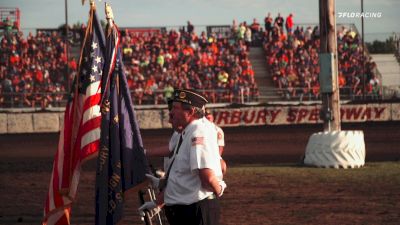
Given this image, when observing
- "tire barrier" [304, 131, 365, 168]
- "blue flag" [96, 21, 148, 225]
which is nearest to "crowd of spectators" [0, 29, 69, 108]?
"tire barrier" [304, 131, 365, 168]

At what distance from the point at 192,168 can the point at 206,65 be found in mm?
33561

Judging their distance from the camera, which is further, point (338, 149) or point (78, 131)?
point (338, 149)

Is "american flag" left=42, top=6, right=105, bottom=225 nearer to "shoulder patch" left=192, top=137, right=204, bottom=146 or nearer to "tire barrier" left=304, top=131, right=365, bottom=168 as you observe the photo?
"shoulder patch" left=192, top=137, right=204, bottom=146

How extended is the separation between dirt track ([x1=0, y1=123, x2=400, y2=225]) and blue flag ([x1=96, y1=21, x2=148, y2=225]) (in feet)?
15.6

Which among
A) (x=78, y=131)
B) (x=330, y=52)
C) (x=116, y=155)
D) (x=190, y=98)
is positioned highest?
(x=330, y=52)

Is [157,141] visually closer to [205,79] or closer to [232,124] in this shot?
[232,124]

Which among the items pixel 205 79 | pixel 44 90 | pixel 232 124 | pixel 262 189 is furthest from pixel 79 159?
pixel 205 79

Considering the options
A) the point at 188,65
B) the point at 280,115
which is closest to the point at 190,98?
the point at 280,115

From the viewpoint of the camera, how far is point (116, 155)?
7.39 meters

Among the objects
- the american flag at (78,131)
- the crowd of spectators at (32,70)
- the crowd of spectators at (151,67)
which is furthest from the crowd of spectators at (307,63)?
the american flag at (78,131)

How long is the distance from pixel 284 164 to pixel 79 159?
12.9m

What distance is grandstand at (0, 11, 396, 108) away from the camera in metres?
35.0

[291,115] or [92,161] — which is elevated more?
[291,115]

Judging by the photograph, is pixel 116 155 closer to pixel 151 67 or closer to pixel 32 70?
pixel 32 70
